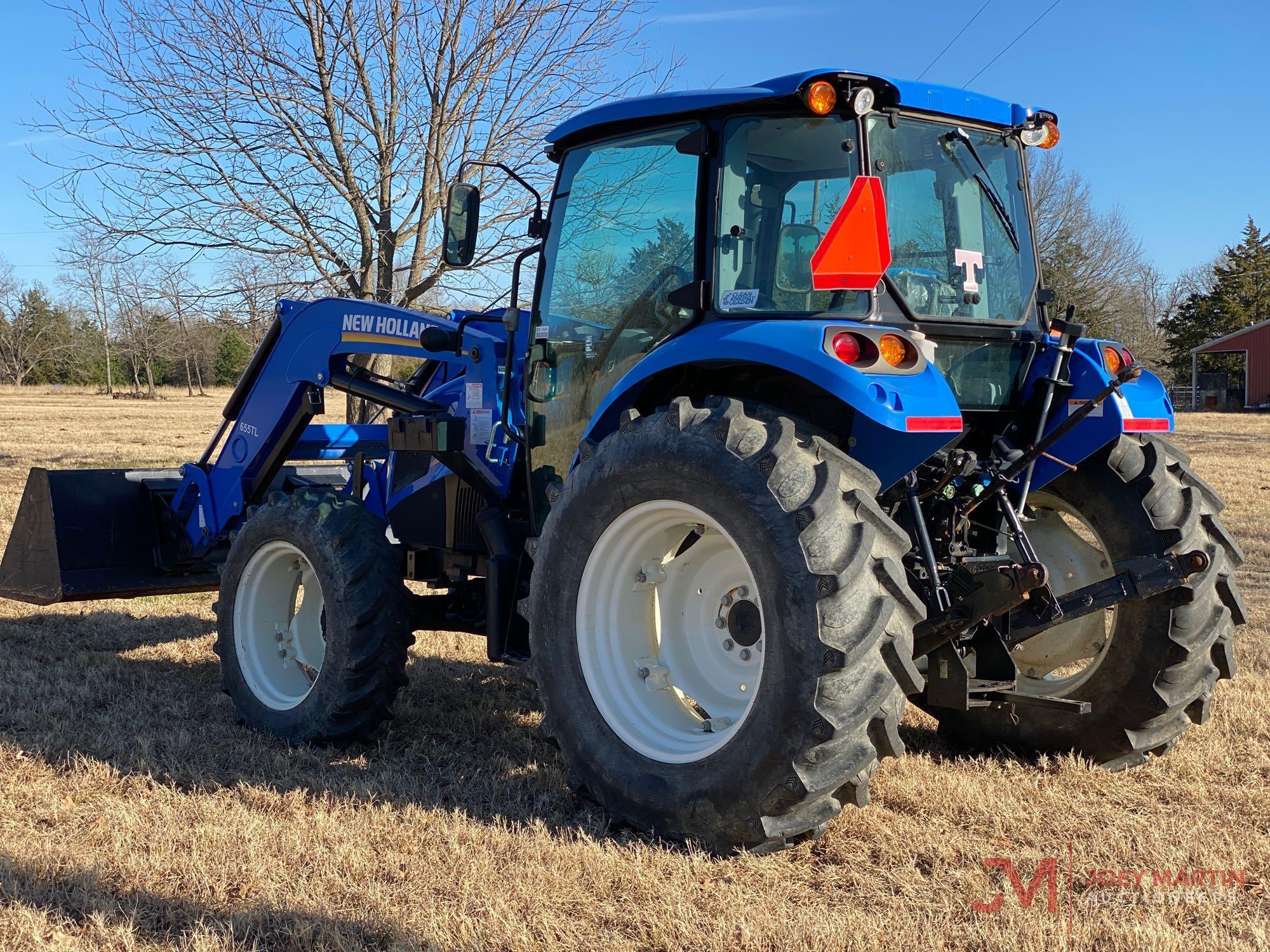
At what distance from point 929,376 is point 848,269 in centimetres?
47

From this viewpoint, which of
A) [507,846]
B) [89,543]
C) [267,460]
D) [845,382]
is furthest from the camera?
[89,543]

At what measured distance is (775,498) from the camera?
3543 millimetres

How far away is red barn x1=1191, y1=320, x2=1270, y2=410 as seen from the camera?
43.2m

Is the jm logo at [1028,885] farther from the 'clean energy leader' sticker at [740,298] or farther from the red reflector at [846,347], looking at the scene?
the 'clean energy leader' sticker at [740,298]

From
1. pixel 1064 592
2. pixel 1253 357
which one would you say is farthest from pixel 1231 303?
pixel 1064 592

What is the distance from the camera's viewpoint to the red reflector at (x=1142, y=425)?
452cm

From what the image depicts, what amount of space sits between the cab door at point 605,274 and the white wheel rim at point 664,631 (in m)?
→ 0.82

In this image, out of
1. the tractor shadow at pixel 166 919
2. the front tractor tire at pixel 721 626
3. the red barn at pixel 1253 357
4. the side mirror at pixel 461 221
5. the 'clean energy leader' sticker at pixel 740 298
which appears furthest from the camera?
the red barn at pixel 1253 357

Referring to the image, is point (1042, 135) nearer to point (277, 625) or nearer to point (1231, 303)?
point (277, 625)

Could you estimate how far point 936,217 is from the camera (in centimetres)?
443

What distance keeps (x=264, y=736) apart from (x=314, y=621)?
643 mm

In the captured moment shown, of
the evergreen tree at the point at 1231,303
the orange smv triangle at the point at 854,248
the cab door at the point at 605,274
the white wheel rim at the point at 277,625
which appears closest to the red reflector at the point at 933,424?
the orange smv triangle at the point at 854,248

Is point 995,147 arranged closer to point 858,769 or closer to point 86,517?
point 858,769

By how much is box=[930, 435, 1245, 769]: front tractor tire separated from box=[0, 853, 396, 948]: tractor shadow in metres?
2.90
